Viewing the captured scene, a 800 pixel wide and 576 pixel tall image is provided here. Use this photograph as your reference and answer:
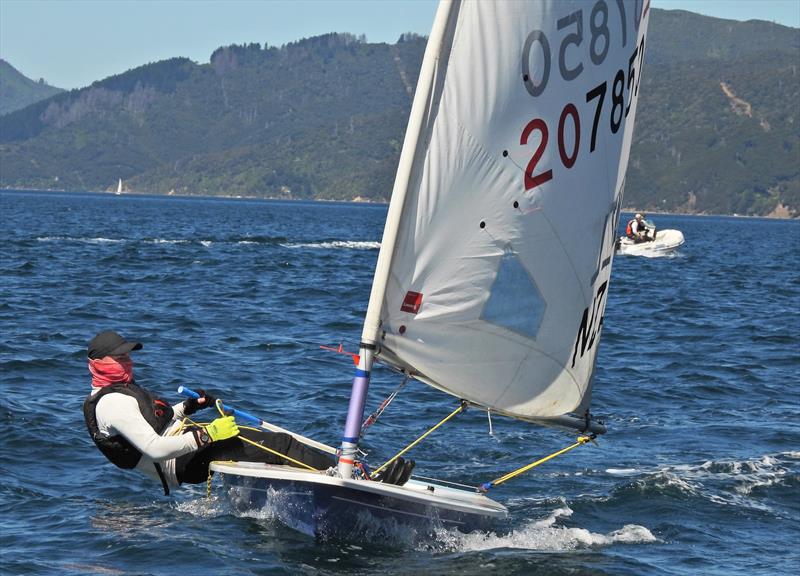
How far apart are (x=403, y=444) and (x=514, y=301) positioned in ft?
15.7

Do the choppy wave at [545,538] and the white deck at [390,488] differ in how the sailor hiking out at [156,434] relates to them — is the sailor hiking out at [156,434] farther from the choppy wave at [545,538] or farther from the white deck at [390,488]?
the choppy wave at [545,538]

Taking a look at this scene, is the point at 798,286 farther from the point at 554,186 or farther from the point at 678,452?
the point at 554,186

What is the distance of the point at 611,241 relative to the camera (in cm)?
1127

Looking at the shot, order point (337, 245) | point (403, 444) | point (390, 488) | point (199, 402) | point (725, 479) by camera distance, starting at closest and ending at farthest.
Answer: point (390, 488)
point (199, 402)
point (725, 479)
point (403, 444)
point (337, 245)

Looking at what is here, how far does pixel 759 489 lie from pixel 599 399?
16.4 feet

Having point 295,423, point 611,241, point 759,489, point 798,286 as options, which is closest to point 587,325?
point 611,241

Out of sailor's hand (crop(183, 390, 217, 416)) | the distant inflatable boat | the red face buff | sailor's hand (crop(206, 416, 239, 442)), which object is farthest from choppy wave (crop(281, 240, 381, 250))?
sailor's hand (crop(206, 416, 239, 442))

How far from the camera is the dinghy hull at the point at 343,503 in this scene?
9578 mm

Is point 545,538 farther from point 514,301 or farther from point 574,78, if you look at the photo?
point 574,78

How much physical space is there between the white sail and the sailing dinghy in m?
0.01

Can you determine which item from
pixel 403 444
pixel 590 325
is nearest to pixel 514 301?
pixel 590 325

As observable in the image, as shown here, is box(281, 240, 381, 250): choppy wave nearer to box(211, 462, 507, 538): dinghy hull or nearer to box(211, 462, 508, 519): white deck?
box(211, 462, 508, 519): white deck

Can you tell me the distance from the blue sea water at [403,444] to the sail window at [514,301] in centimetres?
188

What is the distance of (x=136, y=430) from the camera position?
9953 millimetres
